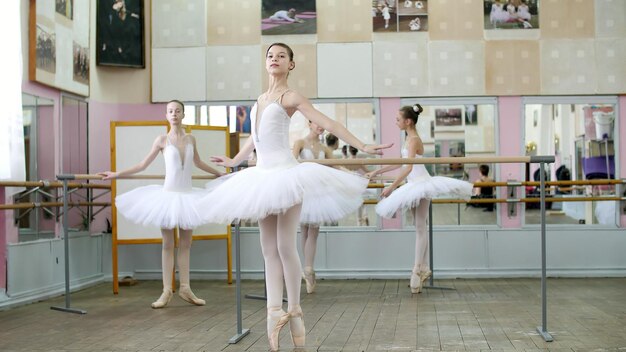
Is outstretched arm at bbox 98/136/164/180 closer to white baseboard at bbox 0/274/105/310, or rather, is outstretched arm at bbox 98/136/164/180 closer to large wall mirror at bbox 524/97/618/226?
white baseboard at bbox 0/274/105/310

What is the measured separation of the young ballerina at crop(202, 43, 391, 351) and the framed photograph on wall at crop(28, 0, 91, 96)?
343 cm

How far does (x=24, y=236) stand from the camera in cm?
657

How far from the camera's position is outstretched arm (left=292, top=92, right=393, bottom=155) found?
375cm

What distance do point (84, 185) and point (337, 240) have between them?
2.72 metres

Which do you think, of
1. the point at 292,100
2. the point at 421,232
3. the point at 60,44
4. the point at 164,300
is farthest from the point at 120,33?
the point at 292,100

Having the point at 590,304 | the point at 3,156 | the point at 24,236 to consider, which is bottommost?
the point at 590,304

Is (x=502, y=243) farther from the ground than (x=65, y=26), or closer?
closer

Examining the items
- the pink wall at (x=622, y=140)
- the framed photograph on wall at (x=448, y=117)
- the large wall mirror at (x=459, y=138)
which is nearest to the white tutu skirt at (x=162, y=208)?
the large wall mirror at (x=459, y=138)

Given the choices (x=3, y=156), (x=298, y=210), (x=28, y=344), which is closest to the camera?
(x=298, y=210)

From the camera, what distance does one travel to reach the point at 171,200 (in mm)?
5930

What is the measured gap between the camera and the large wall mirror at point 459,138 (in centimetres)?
824

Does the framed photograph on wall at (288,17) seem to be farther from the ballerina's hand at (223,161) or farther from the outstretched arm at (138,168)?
the ballerina's hand at (223,161)

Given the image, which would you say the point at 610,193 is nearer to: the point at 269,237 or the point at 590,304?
the point at 590,304

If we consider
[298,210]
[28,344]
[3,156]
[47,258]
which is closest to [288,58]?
[298,210]
